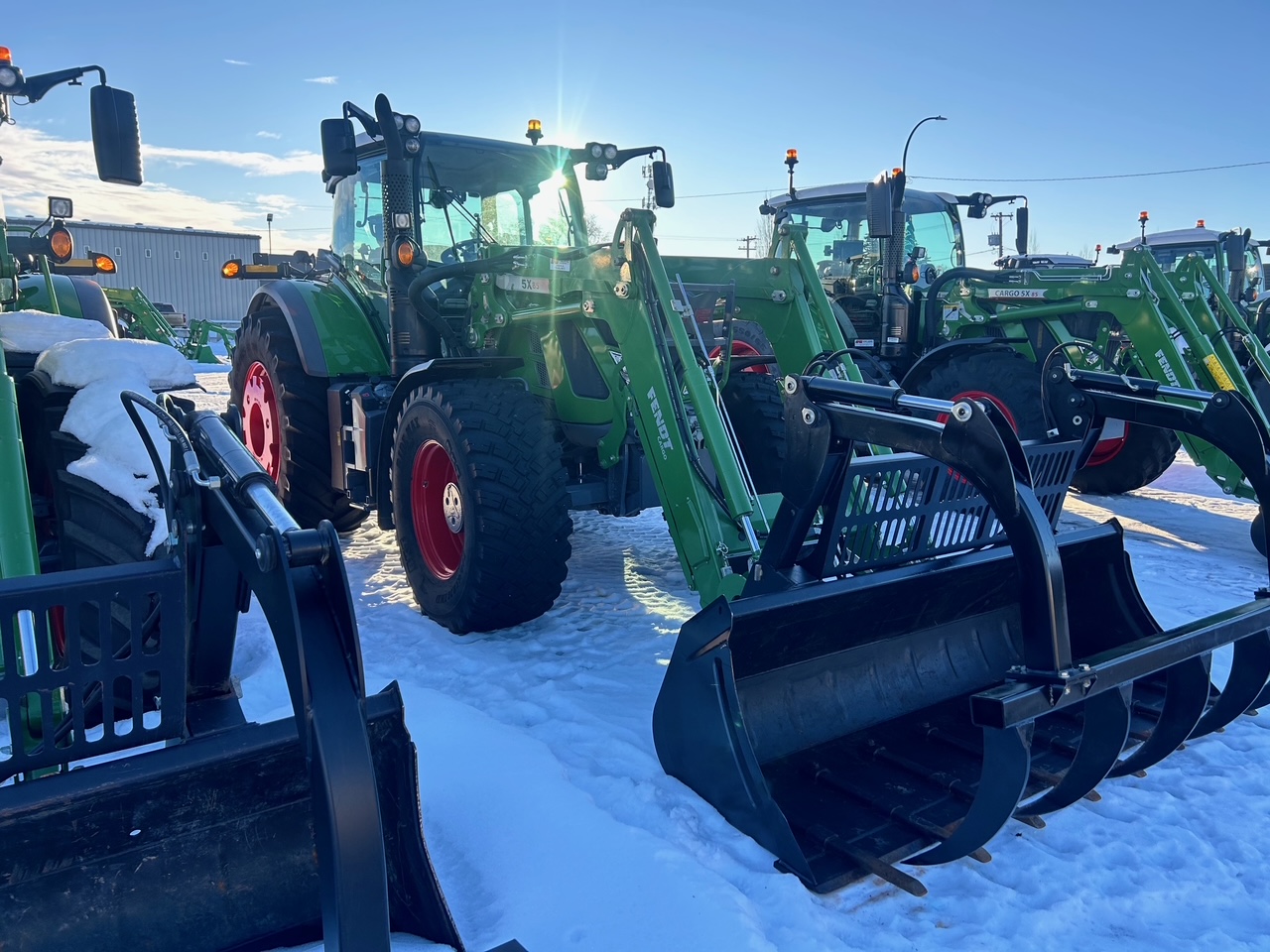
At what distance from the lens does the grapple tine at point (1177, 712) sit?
3.00 meters

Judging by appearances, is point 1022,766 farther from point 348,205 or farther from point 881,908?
point 348,205

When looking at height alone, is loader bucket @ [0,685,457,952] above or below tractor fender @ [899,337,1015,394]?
below

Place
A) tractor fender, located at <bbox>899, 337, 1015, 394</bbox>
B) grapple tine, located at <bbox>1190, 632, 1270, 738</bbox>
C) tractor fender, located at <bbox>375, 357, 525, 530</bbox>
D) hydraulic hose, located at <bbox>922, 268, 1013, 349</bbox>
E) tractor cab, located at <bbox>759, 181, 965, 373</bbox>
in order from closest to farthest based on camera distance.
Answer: grapple tine, located at <bbox>1190, 632, 1270, 738</bbox> → tractor fender, located at <bbox>375, 357, 525, 530</bbox> → tractor fender, located at <bbox>899, 337, 1015, 394</bbox> → hydraulic hose, located at <bbox>922, 268, 1013, 349</bbox> → tractor cab, located at <bbox>759, 181, 965, 373</bbox>

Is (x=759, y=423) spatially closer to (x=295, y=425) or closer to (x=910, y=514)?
(x=910, y=514)

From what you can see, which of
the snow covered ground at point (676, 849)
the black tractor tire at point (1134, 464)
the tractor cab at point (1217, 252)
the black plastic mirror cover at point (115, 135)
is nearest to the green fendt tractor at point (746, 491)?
the snow covered ground at point (676, 849)

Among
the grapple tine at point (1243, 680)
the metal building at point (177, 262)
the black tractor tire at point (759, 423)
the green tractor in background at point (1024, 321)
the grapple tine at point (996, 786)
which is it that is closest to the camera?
the grapple tine at point (996, 786)

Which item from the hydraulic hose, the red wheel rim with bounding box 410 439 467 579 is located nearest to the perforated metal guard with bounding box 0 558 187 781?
the red wheel rim with bounding box 410 439 467 579

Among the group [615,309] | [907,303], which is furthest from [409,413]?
[907,303]

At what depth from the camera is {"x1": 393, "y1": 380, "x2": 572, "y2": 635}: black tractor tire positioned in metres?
4.24

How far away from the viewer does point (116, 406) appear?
2.94 metres

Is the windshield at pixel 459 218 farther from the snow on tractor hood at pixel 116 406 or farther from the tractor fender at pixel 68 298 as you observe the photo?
the snow on tractor hood at pixel 116 406

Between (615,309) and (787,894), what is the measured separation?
2.61 metres

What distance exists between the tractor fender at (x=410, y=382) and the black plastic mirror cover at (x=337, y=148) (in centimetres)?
104

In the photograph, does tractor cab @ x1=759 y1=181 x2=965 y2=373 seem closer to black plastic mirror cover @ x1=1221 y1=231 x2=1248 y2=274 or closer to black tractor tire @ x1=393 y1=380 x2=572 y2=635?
black plastic mirror cover @ x1=1221 y1=231 x2=1248 y2=274
